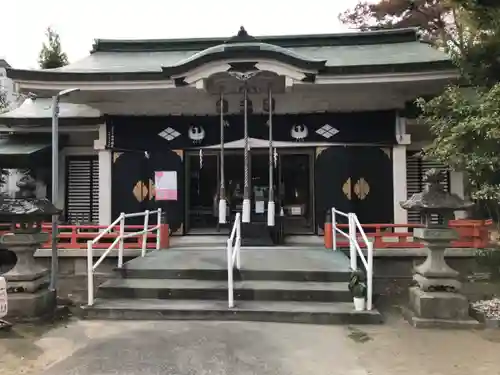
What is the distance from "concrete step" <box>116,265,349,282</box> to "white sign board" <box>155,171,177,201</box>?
300 cm

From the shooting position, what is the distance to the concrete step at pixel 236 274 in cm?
712

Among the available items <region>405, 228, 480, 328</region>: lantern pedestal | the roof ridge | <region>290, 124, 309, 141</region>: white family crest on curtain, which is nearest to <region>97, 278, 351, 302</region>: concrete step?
<region>405, 228, 480, 328</region>: lantern pedestal

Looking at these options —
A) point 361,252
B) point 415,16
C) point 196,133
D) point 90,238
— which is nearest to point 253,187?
point 196,133

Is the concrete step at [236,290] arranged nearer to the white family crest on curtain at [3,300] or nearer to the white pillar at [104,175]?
the white family crest on curtain at [3,300]

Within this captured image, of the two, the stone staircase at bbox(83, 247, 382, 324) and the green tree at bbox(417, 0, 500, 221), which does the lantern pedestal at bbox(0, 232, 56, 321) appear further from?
the green tree at bbox(417, 0, 500, 221)

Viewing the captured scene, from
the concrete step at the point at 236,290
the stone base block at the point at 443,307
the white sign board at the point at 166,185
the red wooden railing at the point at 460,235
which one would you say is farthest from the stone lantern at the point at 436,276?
the white sign board at the point at 166,185

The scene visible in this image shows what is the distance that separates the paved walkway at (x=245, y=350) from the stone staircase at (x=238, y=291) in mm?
222

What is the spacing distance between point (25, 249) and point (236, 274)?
313 cm

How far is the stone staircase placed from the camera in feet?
20.2

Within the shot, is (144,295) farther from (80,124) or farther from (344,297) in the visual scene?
(80,124)

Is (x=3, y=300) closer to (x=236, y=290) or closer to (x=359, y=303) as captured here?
(x=236, y=290)

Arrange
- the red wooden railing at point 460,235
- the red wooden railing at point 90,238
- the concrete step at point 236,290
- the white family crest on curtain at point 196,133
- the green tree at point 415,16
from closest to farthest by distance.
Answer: the concrete step at point 236,290, the red wooden railing at point 460,235, the red wooden railing at point 90,238, the white family crest on curtain at point 196,133, the green tree at point 415,16

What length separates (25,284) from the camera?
6.27 meters

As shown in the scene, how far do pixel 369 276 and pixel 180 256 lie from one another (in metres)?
3.67
